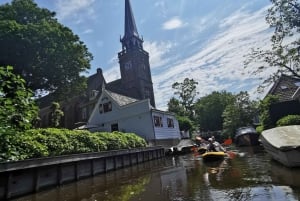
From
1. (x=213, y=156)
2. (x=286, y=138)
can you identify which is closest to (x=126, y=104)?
(x=213, y=156)

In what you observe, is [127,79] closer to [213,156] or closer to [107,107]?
[107,107]

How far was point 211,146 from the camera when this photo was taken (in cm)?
1831

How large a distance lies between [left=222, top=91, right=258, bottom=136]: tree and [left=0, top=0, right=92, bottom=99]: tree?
25873 millimetres

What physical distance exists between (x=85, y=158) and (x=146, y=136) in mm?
14295

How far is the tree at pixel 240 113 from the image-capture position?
41.4 metres

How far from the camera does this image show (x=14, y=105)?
5.77 metres

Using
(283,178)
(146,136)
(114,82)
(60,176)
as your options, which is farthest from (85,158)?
(114,82)

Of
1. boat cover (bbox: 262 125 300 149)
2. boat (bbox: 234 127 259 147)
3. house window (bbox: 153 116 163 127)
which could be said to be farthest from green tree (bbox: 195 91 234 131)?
A: boat cover (bbox: 262 125 300 149)

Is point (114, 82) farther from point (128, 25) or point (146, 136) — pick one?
point (146, 136)

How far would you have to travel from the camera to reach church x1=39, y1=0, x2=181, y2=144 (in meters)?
28.1

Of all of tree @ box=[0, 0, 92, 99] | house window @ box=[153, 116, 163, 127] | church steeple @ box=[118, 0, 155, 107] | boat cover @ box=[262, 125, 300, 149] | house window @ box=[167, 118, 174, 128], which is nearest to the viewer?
boat cover @ box=[262, 125, 300, 149]

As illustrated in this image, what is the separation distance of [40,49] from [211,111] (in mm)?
44945

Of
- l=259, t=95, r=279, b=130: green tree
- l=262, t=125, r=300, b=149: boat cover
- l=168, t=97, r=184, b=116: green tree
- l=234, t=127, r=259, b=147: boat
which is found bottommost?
l=262, t=125, r=300, b=149: boat cover

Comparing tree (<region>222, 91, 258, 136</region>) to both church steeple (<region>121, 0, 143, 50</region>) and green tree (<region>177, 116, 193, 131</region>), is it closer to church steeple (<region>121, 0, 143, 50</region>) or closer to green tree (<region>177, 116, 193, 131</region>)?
green tree (<region>177, 116, 193, 131</region>)
